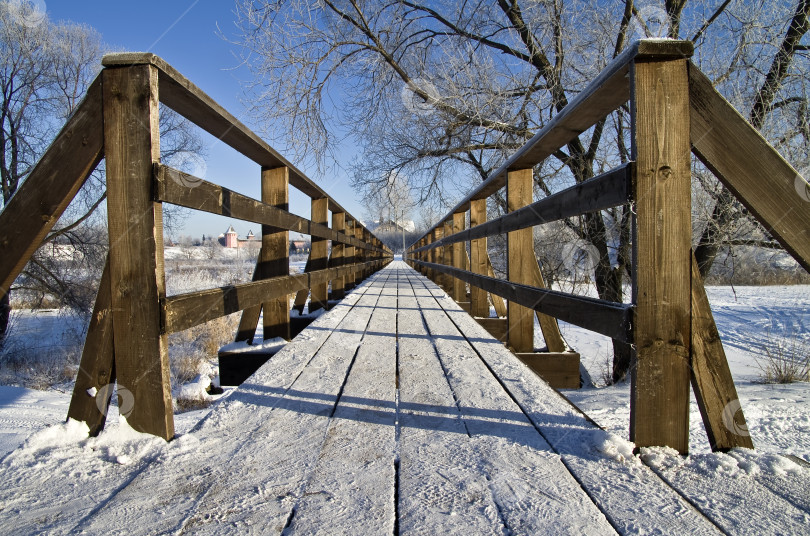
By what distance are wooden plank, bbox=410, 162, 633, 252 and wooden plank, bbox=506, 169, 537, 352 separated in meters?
0.36

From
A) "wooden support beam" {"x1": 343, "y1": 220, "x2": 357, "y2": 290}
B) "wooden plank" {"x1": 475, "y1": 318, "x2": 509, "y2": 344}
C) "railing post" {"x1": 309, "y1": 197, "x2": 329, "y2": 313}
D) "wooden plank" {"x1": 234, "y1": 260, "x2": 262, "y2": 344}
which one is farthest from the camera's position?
"wooden support beam" {"x1": 343, "y1": 220, "x2": 357, "y2": 290}

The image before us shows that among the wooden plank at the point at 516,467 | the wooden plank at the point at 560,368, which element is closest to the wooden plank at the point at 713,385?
the wooden plank at the point at 516,467

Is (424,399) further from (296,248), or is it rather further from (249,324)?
(296,248)

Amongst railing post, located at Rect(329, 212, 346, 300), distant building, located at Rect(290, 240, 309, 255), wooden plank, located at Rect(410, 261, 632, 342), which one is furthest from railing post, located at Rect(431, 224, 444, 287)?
distant building, located at Rect(290, 240, 309, 255)

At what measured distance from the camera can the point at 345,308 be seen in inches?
157

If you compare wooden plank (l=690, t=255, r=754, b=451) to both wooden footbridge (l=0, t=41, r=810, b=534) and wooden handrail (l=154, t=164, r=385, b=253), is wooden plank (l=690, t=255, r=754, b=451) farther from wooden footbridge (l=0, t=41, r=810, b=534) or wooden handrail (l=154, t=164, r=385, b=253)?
wooden handrail (l=154, t=164, r=385, b=253)

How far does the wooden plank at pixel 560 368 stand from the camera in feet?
9.84

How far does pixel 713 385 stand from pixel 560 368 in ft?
6.04

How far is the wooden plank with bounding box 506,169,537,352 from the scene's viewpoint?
282 centimetres

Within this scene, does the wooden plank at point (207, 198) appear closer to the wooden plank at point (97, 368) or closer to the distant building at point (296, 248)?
the wooden plank at point (97, 368)

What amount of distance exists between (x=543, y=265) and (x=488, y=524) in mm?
7003

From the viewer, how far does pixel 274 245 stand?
286 centimetres

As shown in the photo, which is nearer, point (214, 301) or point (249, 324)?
point (214, 301)

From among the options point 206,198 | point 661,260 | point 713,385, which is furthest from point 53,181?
point 713,385
